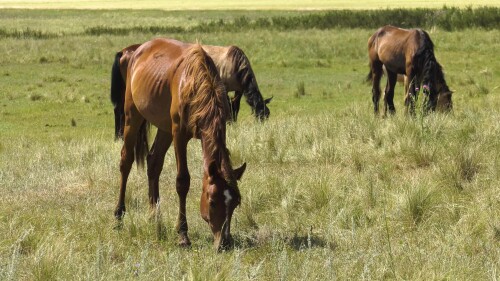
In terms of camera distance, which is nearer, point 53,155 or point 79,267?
point 79,267

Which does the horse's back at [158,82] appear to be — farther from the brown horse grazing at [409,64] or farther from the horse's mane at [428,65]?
the horse's mane at [428,65]

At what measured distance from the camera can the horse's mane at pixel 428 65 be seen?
45.7ft

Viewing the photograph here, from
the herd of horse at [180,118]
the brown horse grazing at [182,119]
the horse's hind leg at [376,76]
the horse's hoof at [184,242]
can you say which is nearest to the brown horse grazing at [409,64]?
the horse's hind leg at [376,76]

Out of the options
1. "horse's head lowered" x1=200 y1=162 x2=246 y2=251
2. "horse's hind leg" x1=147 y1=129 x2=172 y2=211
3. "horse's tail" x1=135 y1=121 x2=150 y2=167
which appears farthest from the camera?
"horse's tail" x1=135 y1=121 x2=150 y2=167

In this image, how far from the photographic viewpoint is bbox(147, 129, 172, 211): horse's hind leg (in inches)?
282

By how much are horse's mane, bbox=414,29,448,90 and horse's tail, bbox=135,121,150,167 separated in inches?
289

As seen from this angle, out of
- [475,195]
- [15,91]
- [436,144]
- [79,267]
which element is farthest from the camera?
[15,91]

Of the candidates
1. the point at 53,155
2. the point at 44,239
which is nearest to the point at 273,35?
the point at 53,155

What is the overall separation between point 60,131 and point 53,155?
500 centimetres

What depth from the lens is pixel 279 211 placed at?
7074 mm

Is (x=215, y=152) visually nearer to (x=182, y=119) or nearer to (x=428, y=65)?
(x=182, y=119)

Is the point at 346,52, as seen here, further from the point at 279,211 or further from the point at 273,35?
the point at 279,211

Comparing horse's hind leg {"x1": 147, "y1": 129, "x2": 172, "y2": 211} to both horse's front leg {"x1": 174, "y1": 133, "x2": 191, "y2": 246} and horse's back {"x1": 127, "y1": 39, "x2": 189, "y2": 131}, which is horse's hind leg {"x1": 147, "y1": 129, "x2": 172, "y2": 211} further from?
horse's front leg {"x1": 174, "y1": 133, "x2": 191, "y2": 246}

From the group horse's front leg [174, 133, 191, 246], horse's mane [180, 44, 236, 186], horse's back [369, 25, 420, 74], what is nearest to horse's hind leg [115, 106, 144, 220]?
horse's front leg [174, 133, 191, 246]
